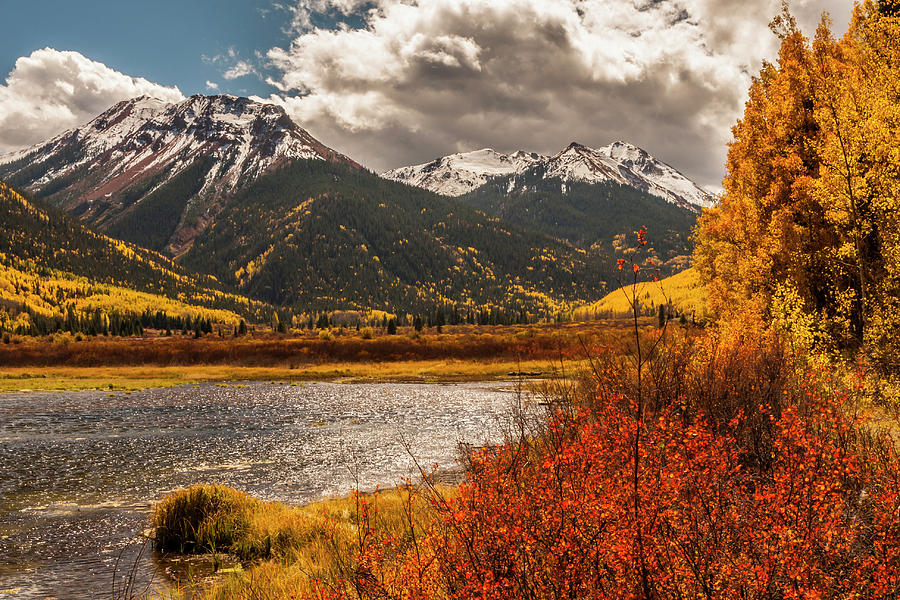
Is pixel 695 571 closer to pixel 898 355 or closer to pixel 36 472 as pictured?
pixel 898 355

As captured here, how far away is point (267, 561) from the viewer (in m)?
11.3

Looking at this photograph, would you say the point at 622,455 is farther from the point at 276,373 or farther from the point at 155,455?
the point at 276,373

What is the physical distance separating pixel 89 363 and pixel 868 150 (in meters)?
93.3

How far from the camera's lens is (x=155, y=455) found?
24141 mm

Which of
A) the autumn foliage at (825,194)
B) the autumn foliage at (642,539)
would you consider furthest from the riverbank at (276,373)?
the autumn foliage at (642,539)

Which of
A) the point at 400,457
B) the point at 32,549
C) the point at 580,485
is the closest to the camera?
the point at 580,485

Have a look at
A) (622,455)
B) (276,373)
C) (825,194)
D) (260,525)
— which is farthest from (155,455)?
(276,373)

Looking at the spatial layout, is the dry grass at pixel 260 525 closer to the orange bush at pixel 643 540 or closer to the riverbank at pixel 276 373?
the orange bush at pixel 643 540

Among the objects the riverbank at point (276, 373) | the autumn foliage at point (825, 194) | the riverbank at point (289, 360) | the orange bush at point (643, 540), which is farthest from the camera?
the riverbank at point (289, 360)

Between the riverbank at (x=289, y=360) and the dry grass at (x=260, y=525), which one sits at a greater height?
the dry grass at (x=260, y=525)

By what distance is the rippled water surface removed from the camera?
12641 mm

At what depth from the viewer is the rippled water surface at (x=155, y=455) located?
498 inches

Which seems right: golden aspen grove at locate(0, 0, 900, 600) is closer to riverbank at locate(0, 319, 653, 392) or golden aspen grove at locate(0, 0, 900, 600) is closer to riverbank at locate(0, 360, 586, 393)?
riverbank at locate(0, 360, 586, 393)

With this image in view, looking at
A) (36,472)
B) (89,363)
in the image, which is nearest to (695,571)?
(36,472)
